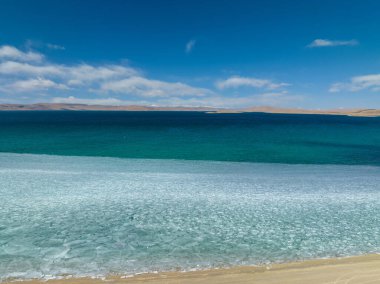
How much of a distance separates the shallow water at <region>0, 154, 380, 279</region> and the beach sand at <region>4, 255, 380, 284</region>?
58 centimetres

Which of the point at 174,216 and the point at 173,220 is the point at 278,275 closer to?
the point at 173,220

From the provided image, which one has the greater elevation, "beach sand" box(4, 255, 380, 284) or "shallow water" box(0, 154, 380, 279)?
"beach sand" box(4, 255, 380, 284)

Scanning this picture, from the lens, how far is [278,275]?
978 cm

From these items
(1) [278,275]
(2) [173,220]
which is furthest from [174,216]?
(1) [278,275]

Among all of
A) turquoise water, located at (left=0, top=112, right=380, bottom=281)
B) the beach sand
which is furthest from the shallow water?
the beach sand

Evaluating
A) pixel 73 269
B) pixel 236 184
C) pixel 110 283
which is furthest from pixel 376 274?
pixel 236 184

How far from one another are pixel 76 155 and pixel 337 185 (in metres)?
32.4

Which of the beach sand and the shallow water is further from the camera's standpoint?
the shallow water

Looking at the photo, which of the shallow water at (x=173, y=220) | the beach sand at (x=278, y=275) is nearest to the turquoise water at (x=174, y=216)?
the shallow water at (x=173, y=220)

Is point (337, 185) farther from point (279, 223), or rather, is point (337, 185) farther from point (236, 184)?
point (279, 223)

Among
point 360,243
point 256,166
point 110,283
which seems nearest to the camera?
point 110,283

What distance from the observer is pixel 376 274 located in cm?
958

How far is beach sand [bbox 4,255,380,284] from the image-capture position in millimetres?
9344

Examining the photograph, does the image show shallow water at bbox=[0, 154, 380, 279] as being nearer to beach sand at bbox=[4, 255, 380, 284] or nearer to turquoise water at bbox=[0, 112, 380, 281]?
turquoise water at bbox=[0, 112, 380, 281]
